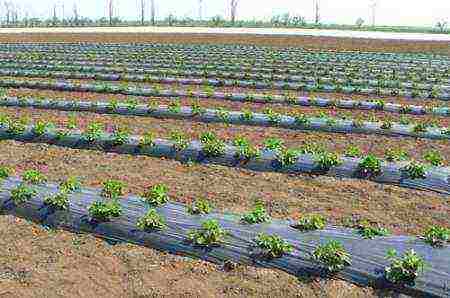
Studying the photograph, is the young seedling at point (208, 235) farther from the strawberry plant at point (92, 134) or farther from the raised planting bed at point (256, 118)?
the raised planting bed at point (256, 118)

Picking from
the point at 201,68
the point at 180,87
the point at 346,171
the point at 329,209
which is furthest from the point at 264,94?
the point at 329,209

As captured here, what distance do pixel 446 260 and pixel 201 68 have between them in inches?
1044

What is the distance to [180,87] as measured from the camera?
27.4 metres

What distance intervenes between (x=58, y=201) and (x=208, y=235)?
340 cm

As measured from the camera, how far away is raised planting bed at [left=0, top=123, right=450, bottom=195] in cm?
1283

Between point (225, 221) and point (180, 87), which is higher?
point (180, 87)

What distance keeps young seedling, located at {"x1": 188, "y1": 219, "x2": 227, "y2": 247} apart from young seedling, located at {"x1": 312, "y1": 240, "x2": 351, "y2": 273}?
1.68 metres

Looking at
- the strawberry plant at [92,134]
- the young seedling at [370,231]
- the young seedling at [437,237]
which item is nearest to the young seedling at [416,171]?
the young seedling at [370,231]

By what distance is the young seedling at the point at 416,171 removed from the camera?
12752mm

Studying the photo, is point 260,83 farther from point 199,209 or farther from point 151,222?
point 151,222

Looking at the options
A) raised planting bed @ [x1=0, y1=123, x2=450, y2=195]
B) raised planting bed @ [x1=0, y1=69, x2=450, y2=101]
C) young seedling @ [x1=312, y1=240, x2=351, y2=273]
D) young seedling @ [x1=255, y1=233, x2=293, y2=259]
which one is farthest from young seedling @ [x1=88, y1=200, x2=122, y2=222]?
raised planting bed @ [x1=0, y1=69, x2=450, y2=101]

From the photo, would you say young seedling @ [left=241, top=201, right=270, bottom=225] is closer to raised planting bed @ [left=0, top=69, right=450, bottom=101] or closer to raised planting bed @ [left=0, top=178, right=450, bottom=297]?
raised planting bed @ [left=0, top=178, right=450, bottom=297]

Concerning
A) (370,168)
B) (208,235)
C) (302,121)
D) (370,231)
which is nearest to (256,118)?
(302,121)

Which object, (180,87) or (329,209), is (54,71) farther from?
(329,209)
